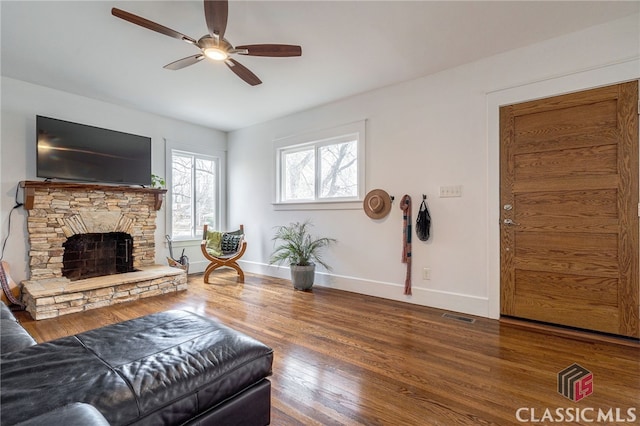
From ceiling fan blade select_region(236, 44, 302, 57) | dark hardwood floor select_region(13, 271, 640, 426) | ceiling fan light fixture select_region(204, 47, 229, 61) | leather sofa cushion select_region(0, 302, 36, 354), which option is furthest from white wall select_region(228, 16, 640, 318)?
leather sofa cushion select_region(0, 302, 36, 354)

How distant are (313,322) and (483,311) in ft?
5.45

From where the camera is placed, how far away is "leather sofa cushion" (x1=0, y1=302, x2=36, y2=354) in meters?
1.24

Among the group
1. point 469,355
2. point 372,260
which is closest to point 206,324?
point 469,355

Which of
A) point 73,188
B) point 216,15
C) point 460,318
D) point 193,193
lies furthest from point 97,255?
point 460,318

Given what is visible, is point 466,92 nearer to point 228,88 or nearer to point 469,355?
point 469,355

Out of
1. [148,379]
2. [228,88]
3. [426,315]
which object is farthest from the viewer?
[228,88]

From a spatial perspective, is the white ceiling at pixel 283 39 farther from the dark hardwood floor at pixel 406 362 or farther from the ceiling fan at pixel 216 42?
the dark hardwood floor at pixel 406 362

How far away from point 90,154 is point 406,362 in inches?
168

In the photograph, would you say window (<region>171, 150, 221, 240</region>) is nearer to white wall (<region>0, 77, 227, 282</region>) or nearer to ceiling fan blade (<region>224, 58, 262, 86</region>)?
white wall (<region>0, 77, 227, 282</region>)

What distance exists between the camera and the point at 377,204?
345 centimetres

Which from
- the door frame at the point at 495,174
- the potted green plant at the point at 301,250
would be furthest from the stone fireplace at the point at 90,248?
the door frame at the point at 495,174

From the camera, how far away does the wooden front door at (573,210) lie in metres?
2.30

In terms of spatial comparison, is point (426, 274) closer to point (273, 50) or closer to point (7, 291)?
point (273, 50)

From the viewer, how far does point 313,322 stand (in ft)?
8.87
